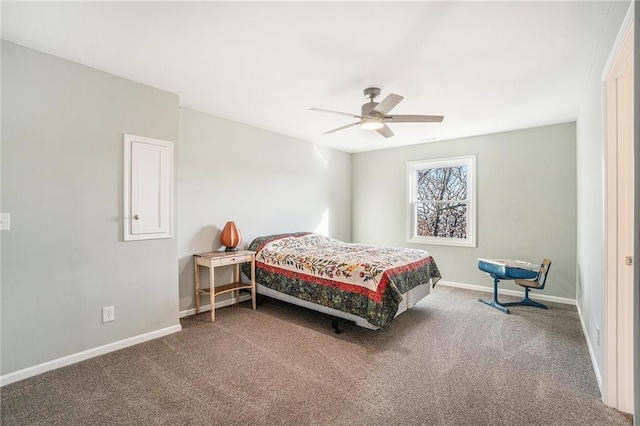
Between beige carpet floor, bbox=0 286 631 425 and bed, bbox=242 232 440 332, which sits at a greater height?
bed, bbox=242 232 440 332

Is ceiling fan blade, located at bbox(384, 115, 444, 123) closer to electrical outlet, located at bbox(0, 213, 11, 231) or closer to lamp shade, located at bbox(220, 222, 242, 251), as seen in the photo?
lamp shade, located at bbox(220, 222, 242, 251)

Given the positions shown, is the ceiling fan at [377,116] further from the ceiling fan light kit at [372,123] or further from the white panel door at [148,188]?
the white panel door at [148,188]

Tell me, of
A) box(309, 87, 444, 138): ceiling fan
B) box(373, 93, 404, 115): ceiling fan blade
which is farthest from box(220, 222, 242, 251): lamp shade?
box(373, 93, 404, 115): ceiling fan blade

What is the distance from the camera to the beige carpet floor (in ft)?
6.06

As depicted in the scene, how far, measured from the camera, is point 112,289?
2693 millimetres

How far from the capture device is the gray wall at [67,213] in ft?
7.25

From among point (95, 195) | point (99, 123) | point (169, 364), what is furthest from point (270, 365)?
point (99, 123)

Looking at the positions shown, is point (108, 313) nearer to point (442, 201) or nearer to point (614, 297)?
point (614, 297)

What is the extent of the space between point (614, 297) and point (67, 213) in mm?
4029

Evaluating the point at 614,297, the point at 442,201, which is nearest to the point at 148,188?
the point at 614,297

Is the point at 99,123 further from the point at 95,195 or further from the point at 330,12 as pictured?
the point at 330,12

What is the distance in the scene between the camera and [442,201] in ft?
17.2

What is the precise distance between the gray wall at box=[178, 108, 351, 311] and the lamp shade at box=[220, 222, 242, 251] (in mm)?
148

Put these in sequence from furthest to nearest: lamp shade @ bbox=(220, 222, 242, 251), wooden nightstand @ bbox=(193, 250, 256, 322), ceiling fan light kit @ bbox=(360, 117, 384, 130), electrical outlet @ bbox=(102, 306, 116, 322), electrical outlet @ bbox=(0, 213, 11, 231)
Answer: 1. lamp shade @ bbox=(220, 222, 242, 251)
2. wooden nightstand @ bbox=(193, 250, 256, 322)
3. ceiling fan light kit @ bbox=(360, 117, 384, 130)
4. electrical outlet @ bbox=(102, 306, 116, 322)
5. electrical outlet @ bbox=(0, 213, 11, 231)
